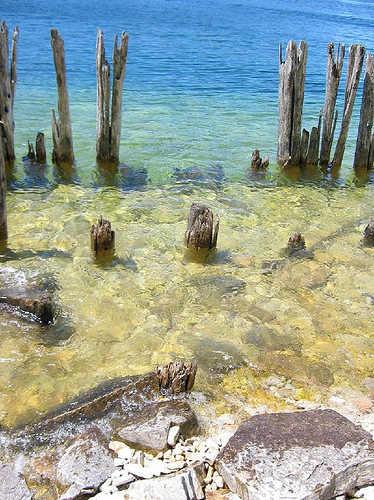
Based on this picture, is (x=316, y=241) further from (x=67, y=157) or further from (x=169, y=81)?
(x=169, y=81)

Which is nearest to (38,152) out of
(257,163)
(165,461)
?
(257,163)

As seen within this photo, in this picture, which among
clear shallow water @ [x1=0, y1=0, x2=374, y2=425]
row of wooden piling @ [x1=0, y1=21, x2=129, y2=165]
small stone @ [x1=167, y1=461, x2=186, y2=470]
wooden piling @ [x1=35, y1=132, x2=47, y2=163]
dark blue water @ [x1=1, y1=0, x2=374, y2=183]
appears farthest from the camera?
dark blue water @ [x1=1, y1=0, x2=374, y2=183]

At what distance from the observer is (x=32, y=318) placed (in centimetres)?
675

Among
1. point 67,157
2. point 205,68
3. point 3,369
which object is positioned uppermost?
point 205,68

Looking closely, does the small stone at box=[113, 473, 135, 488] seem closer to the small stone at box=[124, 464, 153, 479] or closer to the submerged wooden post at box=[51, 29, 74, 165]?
the small stone at box=[124, 464, 153, 479]

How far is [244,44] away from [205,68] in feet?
→ 38.2

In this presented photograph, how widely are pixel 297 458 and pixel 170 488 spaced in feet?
3.64

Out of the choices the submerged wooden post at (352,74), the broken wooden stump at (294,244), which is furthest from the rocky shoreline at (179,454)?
the submerged wooden post at (352,74)

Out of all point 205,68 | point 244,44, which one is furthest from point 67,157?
point 244,44

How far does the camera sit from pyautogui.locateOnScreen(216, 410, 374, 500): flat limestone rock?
4047mm

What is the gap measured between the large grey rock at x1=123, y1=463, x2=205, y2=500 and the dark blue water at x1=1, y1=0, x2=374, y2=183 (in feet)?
28.6

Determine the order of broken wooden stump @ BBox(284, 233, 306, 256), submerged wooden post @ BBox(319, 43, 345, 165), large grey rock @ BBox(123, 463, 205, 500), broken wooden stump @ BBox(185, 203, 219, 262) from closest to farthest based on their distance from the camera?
large grey rock @ BBox(123, 463, 205, 500)
broken wooden stump @ BBox(185, 203, 219, 262)
broken wooden stump @ BBox(284, 233, 306, 256)
submerged wooden post @ BBox(319, 43, 345, 165)

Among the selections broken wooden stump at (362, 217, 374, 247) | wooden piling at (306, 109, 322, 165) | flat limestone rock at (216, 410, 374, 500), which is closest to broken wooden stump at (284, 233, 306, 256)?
broken wooden stump at (362, 217, 374, 247)

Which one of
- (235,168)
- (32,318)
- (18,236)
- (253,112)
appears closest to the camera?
(32,318)
